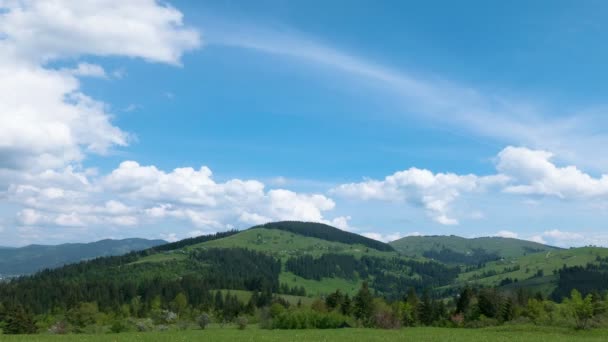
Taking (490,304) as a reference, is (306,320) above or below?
below

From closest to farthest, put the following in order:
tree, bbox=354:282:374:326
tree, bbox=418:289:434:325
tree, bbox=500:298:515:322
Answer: tree, bbox=500:298:515:322
tree, bbox=418:289:434:325
tree, bbox=354:282:374:326

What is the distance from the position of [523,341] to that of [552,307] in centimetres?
8369

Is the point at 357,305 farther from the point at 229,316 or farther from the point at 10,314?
the point at 10,314

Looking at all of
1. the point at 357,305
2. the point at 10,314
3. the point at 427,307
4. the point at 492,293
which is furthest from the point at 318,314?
the point at 10,314

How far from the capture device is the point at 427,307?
129125mm

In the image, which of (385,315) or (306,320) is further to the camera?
(306,320)

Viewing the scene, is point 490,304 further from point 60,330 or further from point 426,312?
point 60,330

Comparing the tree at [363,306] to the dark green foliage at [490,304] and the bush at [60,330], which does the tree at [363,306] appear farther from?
the bush at [60,330]

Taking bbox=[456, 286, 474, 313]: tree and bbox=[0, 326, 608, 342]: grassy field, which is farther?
bbox=[456, 286, 474, 313]: tree

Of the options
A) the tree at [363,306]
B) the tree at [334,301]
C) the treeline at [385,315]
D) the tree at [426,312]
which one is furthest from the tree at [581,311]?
the tree at [334,301]

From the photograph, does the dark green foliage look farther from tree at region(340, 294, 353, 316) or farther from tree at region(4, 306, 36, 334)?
tree at region(4, 306, 36, 334)

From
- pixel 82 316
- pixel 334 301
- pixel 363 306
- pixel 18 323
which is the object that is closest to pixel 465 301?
pixel 363 306

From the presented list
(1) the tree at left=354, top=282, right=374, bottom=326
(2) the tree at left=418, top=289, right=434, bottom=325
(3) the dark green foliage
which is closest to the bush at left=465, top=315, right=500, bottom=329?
(3) the dark green foliage

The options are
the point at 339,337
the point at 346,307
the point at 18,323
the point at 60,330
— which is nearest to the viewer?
the point at 339,337
